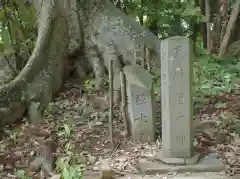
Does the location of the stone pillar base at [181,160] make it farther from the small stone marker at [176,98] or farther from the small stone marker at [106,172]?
the small stone marker at [106,172]

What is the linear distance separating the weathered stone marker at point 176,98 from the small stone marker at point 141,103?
47 centimetres

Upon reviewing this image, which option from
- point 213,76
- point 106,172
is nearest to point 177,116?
point 106,172

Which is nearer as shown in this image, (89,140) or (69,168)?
(69,168)

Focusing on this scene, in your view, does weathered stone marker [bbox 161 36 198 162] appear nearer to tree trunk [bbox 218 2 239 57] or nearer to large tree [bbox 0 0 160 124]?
large tree [bbox 0 0 160 124]

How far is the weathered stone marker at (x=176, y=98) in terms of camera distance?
4121mm

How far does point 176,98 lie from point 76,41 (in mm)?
3660

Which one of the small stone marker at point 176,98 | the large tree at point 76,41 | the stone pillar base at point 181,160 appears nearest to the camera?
the small stone marker at point 176,98

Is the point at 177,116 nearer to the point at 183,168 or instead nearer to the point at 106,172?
the point at 183,168

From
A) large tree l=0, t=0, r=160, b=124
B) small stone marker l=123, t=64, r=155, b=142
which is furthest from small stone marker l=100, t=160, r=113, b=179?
large tree l=0, t=0, r=160, b=124

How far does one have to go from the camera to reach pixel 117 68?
21.6 ft

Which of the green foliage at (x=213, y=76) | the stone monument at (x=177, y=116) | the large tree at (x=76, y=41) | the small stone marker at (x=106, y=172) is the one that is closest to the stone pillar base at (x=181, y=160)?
the stone monument at (x=177, y=116)

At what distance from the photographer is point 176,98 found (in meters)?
4.21

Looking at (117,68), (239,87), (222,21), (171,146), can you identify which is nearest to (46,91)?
(117,68)

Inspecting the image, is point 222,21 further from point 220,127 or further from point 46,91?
point 46,91
